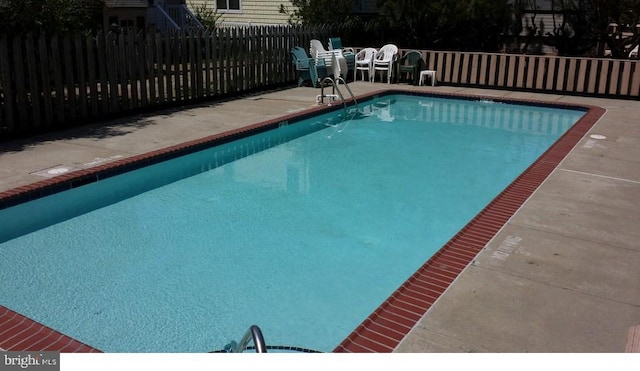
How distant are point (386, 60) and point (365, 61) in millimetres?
525

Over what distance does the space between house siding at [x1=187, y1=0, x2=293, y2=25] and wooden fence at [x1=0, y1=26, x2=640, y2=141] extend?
5.46 meters

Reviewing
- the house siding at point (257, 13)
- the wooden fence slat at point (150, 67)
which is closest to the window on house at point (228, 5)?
the house siding at point (257, 13)

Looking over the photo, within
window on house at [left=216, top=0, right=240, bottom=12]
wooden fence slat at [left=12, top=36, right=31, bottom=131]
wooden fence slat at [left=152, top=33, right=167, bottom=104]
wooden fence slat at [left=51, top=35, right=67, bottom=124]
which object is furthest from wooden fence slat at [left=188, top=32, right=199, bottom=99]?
window on house at [left=216, top=0, right=240, bottom=12]

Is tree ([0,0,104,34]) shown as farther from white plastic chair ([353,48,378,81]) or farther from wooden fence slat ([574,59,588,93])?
wooden fence slat ([574,59,588,93])

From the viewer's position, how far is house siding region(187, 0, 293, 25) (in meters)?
20.4

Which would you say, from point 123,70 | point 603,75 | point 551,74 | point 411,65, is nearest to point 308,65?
point 411,65

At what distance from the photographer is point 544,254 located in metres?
4.36

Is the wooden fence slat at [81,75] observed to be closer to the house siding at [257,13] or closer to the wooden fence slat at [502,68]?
the wooden fence slat at [502,68]

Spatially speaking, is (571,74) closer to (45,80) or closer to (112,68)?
(112,68)

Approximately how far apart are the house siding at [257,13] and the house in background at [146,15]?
2.88 ft

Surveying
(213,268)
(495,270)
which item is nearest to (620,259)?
(495,270)

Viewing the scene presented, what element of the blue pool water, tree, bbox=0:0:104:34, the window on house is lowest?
the blue pool water

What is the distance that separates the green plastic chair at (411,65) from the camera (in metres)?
14.1

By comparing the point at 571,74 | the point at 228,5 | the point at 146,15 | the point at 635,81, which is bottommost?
the point at 635,81
